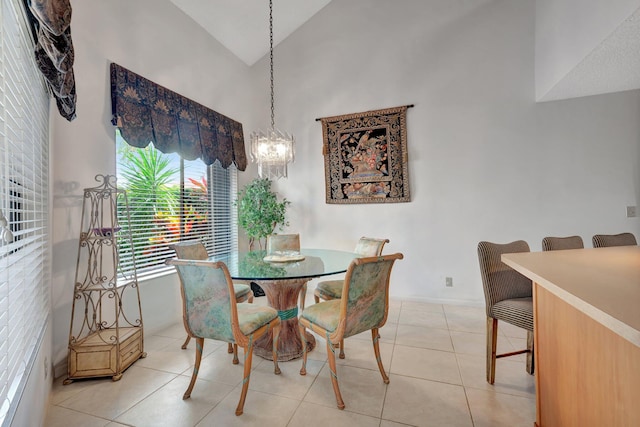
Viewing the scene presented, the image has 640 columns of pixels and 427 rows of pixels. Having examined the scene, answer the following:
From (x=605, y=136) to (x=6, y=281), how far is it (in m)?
4.78

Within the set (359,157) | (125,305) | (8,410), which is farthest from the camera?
(359,157)

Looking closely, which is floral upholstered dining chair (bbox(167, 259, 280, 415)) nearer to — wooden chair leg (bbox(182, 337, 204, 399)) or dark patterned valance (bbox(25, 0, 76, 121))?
wooden chair leg (bbox(182, 337, 204, 399))

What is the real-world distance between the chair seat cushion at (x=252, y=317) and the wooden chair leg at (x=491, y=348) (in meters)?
1.47

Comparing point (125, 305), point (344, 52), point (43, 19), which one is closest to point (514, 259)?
point (43, 19)

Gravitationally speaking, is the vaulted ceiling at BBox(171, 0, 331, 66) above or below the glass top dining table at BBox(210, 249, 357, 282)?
above

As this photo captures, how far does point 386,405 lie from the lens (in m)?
1.74

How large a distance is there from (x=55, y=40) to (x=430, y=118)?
353 centimetres

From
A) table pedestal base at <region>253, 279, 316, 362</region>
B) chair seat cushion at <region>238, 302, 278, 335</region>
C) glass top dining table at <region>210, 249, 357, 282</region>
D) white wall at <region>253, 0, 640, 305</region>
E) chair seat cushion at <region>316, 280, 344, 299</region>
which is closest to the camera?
chair seat cushion at <region>238, 302, 278, 335</region>

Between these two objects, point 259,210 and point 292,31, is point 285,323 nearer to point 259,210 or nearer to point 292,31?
point 259,210

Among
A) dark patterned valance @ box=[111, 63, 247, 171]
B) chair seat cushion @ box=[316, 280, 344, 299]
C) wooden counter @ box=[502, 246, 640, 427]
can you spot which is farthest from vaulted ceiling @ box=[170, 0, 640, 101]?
chair seat cushion @ box=[316, 280, 344, 299]

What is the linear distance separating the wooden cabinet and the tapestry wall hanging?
101 inches

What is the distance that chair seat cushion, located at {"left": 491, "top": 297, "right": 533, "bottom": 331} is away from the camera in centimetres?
174

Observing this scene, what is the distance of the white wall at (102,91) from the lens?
2125mm

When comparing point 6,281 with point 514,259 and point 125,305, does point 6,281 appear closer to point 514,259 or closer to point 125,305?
point 125,305
